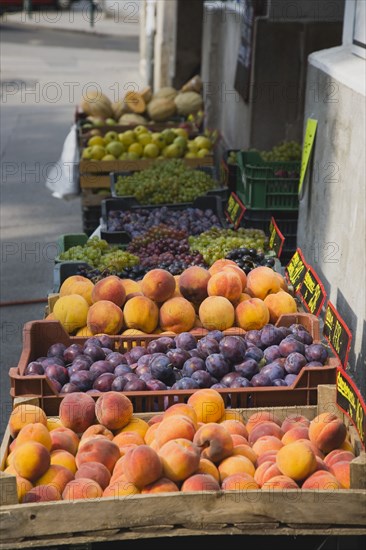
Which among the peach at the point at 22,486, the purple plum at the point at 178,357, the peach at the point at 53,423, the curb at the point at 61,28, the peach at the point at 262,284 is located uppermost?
the peach at the point at 262,284

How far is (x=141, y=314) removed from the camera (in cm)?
379

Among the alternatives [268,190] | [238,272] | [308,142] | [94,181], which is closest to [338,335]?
[238,272]

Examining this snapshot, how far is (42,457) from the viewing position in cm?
274

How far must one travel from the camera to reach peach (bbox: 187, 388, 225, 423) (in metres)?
3.07

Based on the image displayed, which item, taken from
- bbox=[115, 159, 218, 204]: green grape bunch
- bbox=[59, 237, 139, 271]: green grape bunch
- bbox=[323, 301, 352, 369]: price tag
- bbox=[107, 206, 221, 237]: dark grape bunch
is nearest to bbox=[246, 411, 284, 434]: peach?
bbox=[323, 301, 352, 369]: price tag

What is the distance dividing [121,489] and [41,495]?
0.24m

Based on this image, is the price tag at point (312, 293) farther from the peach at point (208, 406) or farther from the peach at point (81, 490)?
the peach at point (81, 490)

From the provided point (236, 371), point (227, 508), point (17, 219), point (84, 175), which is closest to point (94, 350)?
point (236, 371)

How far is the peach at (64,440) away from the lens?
2928 millimetres

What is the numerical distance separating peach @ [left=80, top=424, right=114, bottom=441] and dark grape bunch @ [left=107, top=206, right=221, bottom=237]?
2.68 m

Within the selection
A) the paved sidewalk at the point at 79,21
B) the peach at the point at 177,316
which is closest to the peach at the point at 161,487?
the peach at the point at 177,316

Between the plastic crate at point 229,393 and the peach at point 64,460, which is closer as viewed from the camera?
the peach at point 64,460

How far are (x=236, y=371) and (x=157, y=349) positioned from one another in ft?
1.11

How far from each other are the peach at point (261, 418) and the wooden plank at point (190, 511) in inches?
20.1
